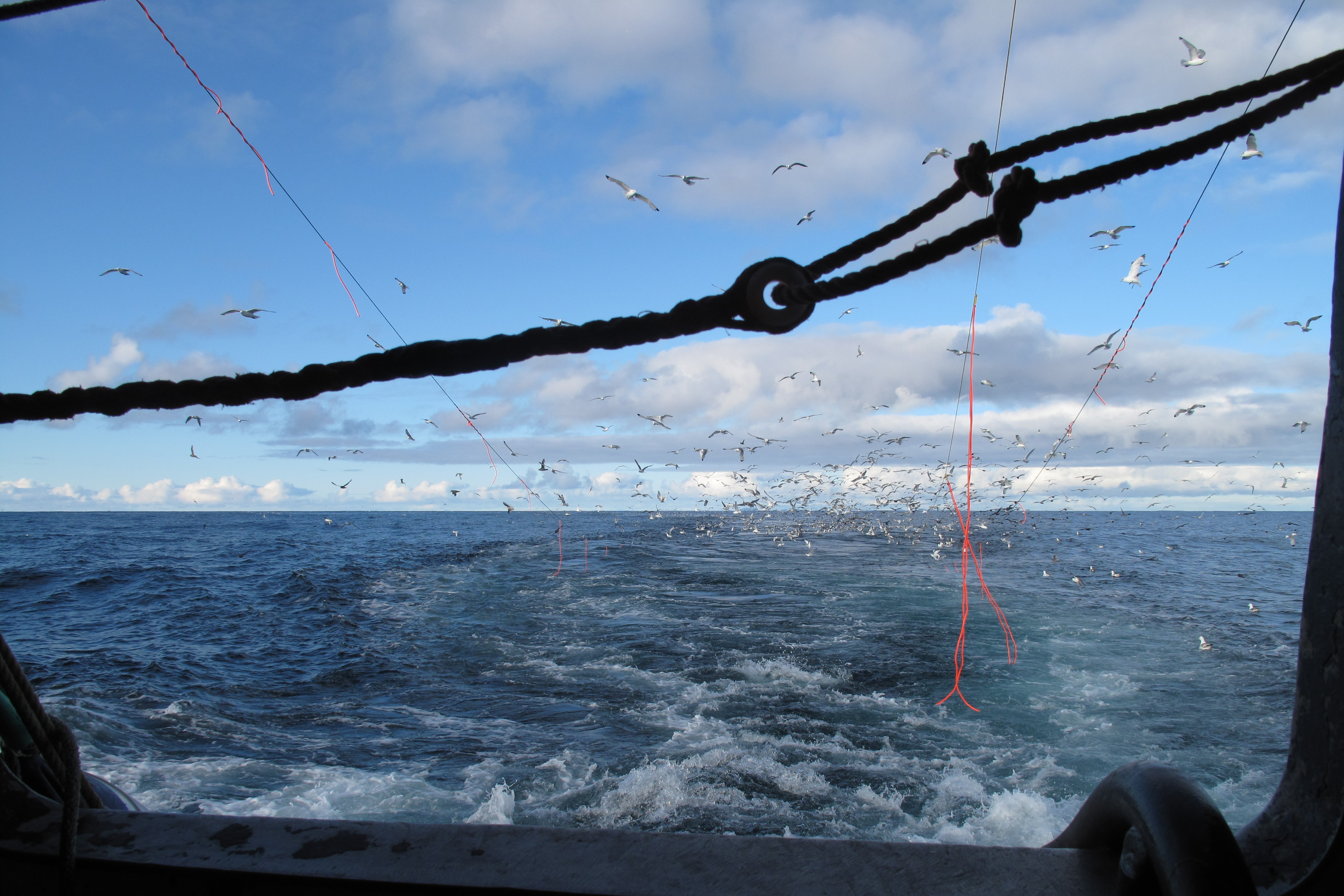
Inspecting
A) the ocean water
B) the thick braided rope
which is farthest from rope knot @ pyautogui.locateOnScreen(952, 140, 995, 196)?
the ocean water

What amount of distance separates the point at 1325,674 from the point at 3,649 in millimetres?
2883

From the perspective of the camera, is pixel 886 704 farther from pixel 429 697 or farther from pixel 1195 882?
pixel 1195 882

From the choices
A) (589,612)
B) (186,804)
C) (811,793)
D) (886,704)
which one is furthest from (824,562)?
(186,804)

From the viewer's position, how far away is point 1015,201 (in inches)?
50.6

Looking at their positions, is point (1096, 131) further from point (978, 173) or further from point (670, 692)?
point (670, 692)

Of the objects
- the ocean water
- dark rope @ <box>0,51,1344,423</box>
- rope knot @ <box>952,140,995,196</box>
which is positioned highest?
rope knot @ <box>952,140,995,196</box>

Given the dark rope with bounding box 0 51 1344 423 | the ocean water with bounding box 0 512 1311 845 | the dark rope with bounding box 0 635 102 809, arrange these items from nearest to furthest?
the dark rope with bounding box 0 51 1344 423
the dark rope with bounding box 0 635 102 809
the ocean water with bounding box 0 512 1311 845

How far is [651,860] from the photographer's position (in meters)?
1.40

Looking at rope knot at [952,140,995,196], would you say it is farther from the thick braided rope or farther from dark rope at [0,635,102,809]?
dark rope at [0,635,102,809]

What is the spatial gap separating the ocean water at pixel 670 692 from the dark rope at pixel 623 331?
15.0 feet

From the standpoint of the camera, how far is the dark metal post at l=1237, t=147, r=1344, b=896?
1236 mm

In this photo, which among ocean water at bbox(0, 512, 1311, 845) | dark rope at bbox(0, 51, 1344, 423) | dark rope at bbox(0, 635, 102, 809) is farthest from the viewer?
ocean water at bbox(0, 512, 1311, 845)

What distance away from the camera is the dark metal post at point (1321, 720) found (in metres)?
1.24

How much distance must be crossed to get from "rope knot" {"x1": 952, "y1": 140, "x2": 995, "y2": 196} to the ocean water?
182 inches
